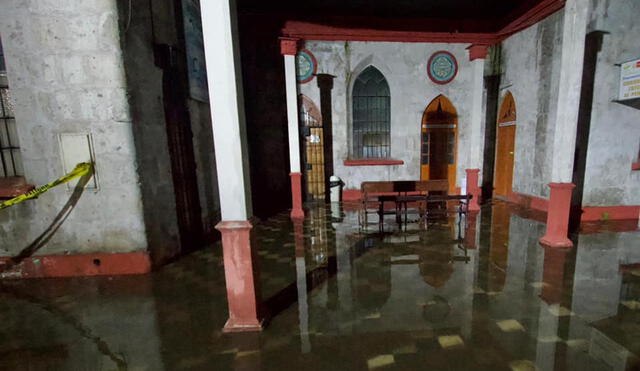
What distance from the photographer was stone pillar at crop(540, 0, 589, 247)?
4652 mm

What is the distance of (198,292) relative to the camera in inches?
160

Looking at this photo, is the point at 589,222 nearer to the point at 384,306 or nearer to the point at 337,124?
the point at 384,306

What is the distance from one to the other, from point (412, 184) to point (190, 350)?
568cm

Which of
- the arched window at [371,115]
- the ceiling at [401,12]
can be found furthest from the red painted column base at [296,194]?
the ceiling at [401,12]

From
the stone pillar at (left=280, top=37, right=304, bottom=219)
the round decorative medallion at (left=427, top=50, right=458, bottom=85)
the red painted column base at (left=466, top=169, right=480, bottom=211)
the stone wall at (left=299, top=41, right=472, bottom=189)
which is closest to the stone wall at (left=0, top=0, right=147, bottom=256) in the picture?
the stone pillar at (left=280, top=37, right=304, bottom=219)

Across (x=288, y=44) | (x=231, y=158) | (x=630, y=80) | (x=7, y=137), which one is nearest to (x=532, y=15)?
(x=630, y=80)

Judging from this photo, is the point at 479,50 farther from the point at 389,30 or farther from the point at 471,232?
the point at 471,232

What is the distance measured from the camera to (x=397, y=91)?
352 inches

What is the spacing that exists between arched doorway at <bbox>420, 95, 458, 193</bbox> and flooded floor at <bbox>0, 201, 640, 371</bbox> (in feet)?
13.6

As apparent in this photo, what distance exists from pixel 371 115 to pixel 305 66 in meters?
2.57

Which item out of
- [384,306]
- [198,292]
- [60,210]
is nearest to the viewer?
[384,306]

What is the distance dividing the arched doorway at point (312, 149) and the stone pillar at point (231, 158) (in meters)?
5.92

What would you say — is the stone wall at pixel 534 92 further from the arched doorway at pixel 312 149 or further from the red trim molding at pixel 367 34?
the arched doorway at pixel 312 149

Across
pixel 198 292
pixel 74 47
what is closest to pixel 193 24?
pixel 74 47
